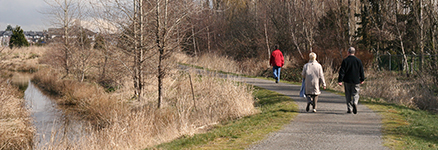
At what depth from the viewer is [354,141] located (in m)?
7.84

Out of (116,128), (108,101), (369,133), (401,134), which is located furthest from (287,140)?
(108,101)

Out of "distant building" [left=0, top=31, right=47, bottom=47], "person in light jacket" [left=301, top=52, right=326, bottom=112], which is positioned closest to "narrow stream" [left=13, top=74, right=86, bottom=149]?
"distant building" [left=0, top=31, right=47, bottom=47]

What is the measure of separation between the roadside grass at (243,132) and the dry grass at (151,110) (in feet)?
2.11

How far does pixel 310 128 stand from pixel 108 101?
1034cm

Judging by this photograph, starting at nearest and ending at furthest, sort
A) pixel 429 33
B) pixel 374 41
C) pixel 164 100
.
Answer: pixel 164 100
pixel 429 33
pixel 374 41

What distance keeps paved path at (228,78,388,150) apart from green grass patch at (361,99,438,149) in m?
0.23

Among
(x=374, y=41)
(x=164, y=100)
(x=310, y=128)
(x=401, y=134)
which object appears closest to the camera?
(x=401, y=134)

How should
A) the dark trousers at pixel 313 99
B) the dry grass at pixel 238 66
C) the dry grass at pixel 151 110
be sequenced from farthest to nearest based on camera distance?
A: the dry grass at pixel 238 66 → the dark trousers at pixel 313 99 → the dry grass at pixel 151 110

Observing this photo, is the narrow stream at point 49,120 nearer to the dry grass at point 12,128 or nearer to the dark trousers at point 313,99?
the dry grass at point 12,128

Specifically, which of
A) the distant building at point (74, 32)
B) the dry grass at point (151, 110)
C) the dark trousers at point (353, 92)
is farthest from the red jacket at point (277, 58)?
the distant building at point (74, 32)

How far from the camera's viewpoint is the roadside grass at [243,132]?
818 cm

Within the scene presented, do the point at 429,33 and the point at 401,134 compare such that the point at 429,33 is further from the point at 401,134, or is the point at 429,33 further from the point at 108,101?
the point at 108,101

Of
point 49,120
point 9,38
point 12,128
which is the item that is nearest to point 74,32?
point 49,120

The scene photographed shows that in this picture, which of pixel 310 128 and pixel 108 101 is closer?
pixel 310 128
